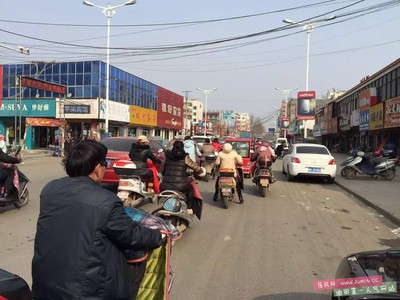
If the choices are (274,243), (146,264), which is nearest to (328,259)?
(274,243)

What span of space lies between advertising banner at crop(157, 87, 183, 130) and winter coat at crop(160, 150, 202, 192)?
177ft

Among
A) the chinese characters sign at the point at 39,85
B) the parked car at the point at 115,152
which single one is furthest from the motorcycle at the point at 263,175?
the chinese characters sign at the point at 39,85

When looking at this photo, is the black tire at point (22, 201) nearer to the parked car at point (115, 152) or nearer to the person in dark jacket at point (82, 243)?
the parked car at point (115, 152)

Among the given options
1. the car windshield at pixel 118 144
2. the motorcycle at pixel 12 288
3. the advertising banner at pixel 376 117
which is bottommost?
the motorcycle at pixel 12 288

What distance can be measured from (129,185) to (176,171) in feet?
4.77

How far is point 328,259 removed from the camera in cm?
603

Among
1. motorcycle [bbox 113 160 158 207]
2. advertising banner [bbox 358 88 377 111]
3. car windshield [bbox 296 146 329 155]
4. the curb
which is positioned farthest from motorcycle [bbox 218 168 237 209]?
advertising banner [bbox 358 88 377 111]

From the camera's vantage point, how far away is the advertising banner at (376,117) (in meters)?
28.8

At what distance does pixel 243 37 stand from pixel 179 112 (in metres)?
55.6

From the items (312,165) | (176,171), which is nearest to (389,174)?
(312,165)

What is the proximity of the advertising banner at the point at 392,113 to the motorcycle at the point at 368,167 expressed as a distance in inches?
328

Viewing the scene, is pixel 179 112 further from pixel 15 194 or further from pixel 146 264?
pixel 146 264

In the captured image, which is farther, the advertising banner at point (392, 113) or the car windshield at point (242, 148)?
the advertising banner at point (392, 113)

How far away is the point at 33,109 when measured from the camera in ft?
137
